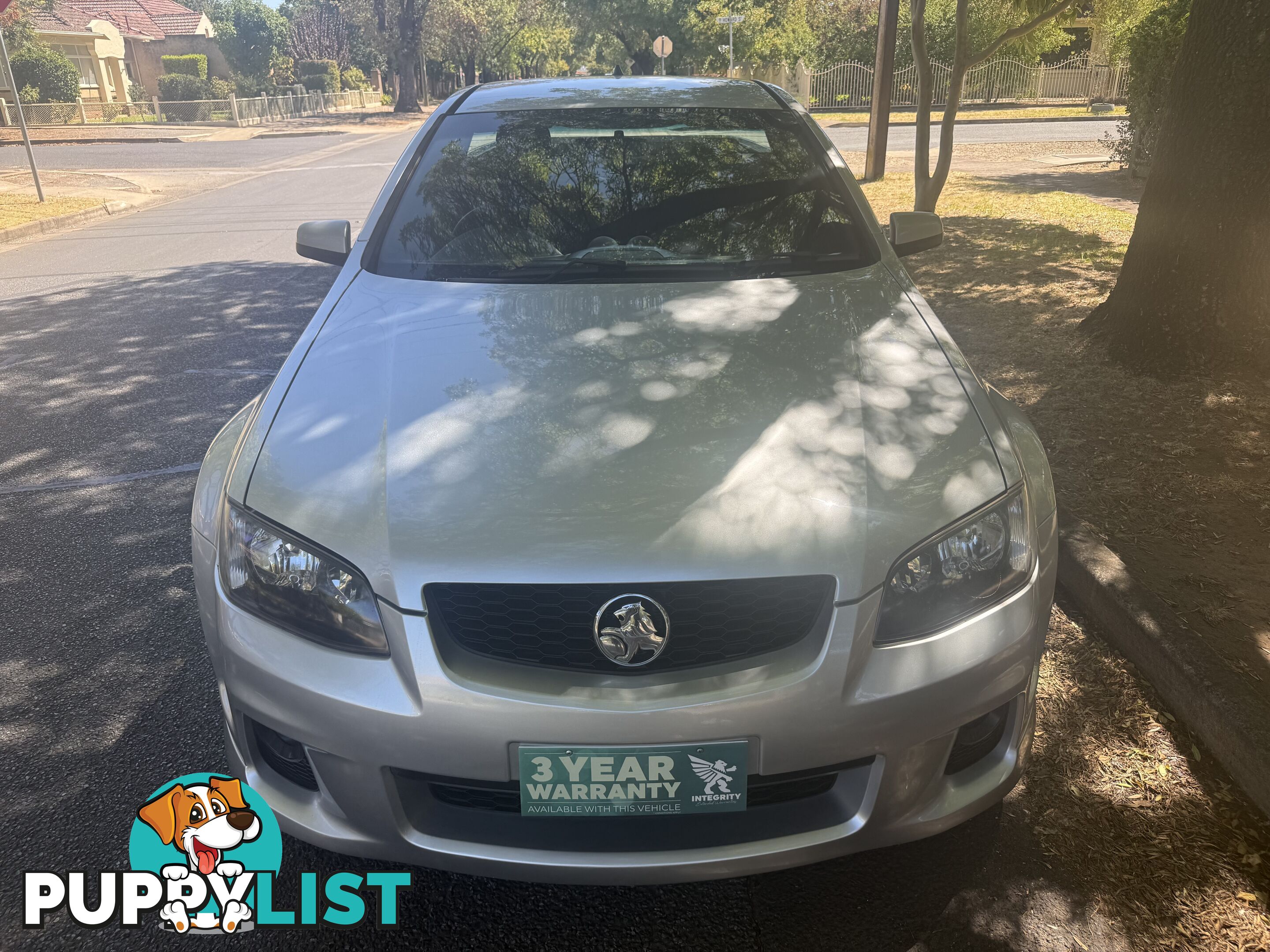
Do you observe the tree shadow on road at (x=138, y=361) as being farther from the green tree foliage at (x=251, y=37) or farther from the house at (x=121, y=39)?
the green tree foliage at (x=251, y=37)

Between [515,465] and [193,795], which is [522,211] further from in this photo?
[193,795]

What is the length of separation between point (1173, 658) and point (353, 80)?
217 ft

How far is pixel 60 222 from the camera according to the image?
12.8 metres

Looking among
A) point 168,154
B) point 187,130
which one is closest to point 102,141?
point 187,130

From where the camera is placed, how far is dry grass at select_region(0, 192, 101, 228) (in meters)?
12.5

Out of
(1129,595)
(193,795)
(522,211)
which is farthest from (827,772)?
(522,211)

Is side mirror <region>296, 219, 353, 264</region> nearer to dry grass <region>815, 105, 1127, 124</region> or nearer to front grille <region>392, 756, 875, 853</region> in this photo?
front grille <region>392, 756, 875, 853</region>

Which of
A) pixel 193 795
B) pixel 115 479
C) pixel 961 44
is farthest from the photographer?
pixel 961 44

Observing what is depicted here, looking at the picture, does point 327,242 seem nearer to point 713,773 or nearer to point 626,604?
point 626,604

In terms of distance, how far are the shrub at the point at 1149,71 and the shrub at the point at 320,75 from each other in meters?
48.8

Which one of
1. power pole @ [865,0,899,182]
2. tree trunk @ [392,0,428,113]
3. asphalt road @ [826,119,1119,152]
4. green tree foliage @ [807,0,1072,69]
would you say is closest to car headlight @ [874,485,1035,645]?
power pole @ [865,0,899,182]

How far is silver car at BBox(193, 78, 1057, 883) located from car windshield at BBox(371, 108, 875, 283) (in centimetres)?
65

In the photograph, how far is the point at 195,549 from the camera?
2.10 metres

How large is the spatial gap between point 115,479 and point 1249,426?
521 centimetres
